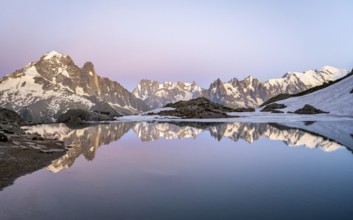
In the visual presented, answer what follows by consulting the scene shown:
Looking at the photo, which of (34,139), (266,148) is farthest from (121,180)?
(34,139)

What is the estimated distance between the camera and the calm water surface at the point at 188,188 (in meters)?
12.1

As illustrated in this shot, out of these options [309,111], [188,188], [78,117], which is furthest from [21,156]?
[309,111]

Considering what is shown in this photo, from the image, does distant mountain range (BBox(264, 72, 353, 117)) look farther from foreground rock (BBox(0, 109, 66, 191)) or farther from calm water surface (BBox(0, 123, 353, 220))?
foreground rock (BBox(0, 109, 66, 191))

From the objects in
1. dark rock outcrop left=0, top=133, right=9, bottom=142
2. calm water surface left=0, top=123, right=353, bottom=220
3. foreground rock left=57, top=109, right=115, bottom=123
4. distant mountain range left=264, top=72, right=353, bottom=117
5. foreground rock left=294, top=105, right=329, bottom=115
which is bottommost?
calm water surface left=0, top=123, right=353, bottom=220

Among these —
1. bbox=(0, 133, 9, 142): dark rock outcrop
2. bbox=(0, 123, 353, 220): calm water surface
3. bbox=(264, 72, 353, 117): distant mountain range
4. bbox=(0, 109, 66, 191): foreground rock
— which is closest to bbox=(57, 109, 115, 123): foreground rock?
bbox=(0, 109, 66, 191): foreground rock

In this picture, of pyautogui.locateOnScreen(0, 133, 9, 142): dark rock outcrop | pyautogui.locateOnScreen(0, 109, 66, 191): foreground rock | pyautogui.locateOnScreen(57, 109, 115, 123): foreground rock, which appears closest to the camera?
pyautogui.locateOnScreen(0, 109, 66, 191): foreground rock

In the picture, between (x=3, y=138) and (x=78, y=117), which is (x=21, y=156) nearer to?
(x=3, y=138)

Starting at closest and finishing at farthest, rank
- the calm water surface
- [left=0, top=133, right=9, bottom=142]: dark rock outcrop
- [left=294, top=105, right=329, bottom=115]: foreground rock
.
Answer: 1. the calm water surface
2. [left=0, top=133, right=9, bottom=142]: dark rock outcrop
3. [left=294, top=105, right=329, bottom=115]: foreground rock

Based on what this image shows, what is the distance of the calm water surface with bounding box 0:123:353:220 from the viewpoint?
1212 cm

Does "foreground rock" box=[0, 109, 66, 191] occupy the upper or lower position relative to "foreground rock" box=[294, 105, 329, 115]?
lower

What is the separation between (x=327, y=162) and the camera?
22594 mm

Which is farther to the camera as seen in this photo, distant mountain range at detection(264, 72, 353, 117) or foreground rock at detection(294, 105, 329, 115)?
foreground rock at detection(294, 105, 329, 115)

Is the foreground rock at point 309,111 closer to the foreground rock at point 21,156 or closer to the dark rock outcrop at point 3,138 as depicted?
the foreground rock at point 21,156

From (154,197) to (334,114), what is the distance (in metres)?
88.5
